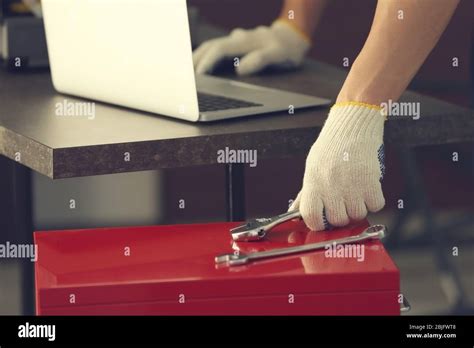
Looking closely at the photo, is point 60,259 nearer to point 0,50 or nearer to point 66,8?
point 66,8

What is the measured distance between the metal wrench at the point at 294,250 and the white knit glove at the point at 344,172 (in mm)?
58

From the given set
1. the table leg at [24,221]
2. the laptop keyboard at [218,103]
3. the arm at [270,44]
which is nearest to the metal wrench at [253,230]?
the laptop keyboard at [218,103]

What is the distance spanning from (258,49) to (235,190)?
0.33m

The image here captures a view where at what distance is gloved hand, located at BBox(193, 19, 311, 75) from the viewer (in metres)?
1.61

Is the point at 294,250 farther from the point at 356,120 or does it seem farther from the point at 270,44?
the point at 270,44

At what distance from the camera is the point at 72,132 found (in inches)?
48.4

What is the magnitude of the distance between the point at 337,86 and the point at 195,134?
0.41 meters

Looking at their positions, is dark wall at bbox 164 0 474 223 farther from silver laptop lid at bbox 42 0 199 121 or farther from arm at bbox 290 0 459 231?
arm at bbox 290 0 459 231
